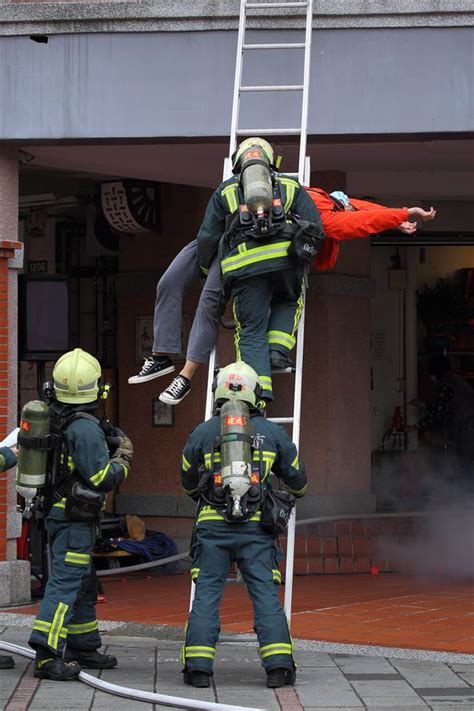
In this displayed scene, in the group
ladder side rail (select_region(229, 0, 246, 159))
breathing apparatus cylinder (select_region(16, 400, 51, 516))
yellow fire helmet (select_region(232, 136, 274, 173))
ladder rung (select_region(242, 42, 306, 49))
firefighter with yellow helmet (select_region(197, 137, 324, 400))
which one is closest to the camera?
breathing apparatus cylinder (select_region(16, 400, 51, 516))

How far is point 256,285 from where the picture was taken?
7.38m

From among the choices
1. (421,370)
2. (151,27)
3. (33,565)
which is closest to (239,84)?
(151,27)

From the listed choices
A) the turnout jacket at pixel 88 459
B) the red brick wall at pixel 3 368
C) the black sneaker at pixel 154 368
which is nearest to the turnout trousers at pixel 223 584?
the turnout jacket at pixel 88 459

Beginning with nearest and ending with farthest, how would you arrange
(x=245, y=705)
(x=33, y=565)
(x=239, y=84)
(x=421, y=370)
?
(x=245, y=705), (x=239, y=84), (x=33, y=565), (x=421, y=370)

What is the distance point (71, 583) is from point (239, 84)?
10.7ft

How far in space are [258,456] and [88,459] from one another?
0.90 meters

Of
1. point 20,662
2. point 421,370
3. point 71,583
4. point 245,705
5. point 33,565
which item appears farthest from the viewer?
point 421,370

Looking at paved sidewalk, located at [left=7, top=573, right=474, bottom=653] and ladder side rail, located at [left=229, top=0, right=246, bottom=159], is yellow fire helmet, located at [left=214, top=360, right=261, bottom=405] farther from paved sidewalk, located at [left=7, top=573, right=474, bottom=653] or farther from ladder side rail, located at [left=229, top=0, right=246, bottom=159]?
paved sidewalk, located at [left=7, top=573, right=474, bottom=653]

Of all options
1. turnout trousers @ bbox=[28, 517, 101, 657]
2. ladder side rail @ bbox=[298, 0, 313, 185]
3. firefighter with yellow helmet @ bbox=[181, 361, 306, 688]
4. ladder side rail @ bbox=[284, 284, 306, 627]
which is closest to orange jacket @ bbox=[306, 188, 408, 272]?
ladder side rail @ bbox=[298, 0, 313, 185]

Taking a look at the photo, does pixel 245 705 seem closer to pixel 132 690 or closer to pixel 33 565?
pixel 132 690

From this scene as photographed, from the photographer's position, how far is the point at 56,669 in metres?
7.03

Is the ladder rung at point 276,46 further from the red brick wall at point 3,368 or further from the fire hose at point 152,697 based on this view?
the fire hose at point 152,697

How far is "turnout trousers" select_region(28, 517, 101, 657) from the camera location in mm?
7039

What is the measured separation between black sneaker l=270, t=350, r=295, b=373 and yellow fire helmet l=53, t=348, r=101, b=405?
37.6 inches
